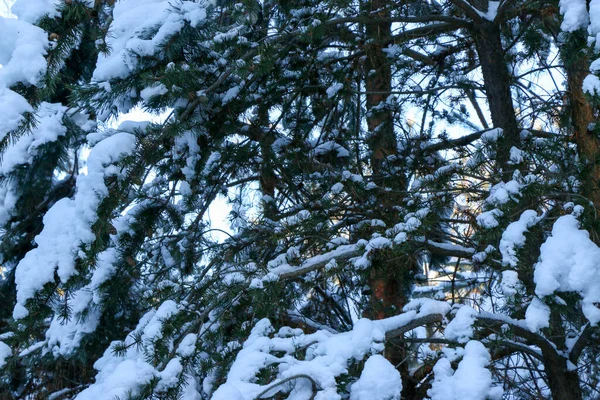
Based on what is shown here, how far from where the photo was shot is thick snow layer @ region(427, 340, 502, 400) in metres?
1.94

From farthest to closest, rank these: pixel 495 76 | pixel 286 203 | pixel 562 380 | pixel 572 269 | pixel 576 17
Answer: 1. pixel 286 203
2. pixel 495 76
3. pixel 562 380
4. pixel 576 17
5. pixel 572 269

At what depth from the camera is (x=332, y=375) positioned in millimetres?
2090

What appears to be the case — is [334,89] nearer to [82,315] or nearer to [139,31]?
[139,31]

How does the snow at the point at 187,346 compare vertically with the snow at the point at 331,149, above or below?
below

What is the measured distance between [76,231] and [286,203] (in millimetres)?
2211

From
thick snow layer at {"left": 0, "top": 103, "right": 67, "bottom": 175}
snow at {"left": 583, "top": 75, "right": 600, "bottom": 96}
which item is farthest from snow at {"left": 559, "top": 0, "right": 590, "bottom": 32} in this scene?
thick snow layer at {"left": 0, "top": 103, "right": 67, "bottom": 175}

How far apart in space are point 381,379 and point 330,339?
0.34 meters

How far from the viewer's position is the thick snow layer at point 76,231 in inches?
118

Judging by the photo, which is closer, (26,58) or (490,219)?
(490,219)

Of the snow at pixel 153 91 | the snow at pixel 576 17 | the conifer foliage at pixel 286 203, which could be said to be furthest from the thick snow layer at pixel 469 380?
the snow at pixel 153 91

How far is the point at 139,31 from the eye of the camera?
3.20 meters

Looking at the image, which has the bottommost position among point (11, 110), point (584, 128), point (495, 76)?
point (11, 110)

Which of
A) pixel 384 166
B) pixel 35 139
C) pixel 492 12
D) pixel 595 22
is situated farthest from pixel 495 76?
pixel 35 139

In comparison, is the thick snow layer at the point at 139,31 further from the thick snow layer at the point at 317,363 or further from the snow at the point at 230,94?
the thick snow layer at the point at 317,363
